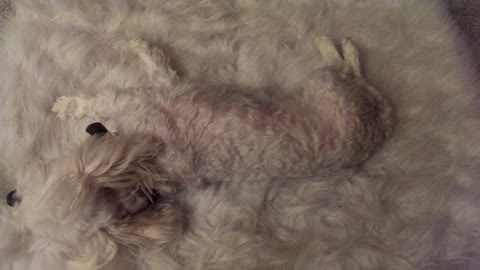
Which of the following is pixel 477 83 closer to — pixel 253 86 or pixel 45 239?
pixel 253 86

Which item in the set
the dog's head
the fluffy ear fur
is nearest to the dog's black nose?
the dog's head

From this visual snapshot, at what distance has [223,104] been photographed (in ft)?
3.51

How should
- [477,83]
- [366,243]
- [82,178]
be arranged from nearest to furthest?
[82,178]
[366,243]
[477,83]

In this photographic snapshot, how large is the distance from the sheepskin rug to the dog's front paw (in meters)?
0.03

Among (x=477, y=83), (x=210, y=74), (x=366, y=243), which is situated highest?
(x=477, y=83)

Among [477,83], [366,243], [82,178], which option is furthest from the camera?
[477,83]

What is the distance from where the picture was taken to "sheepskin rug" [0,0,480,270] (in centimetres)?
105

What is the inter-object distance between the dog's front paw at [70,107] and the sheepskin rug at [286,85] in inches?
1.3

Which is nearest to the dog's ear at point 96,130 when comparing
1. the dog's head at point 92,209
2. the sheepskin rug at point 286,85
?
the dog's head at point 92,209

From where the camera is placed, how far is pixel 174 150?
1.06m

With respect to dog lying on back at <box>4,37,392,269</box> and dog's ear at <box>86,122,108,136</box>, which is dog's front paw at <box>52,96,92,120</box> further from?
dog's ear at <box>86,122,108,136</box>

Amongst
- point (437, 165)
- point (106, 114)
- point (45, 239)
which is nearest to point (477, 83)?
point (437, 165)

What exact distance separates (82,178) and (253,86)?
0.55 metres

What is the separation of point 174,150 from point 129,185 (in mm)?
148
